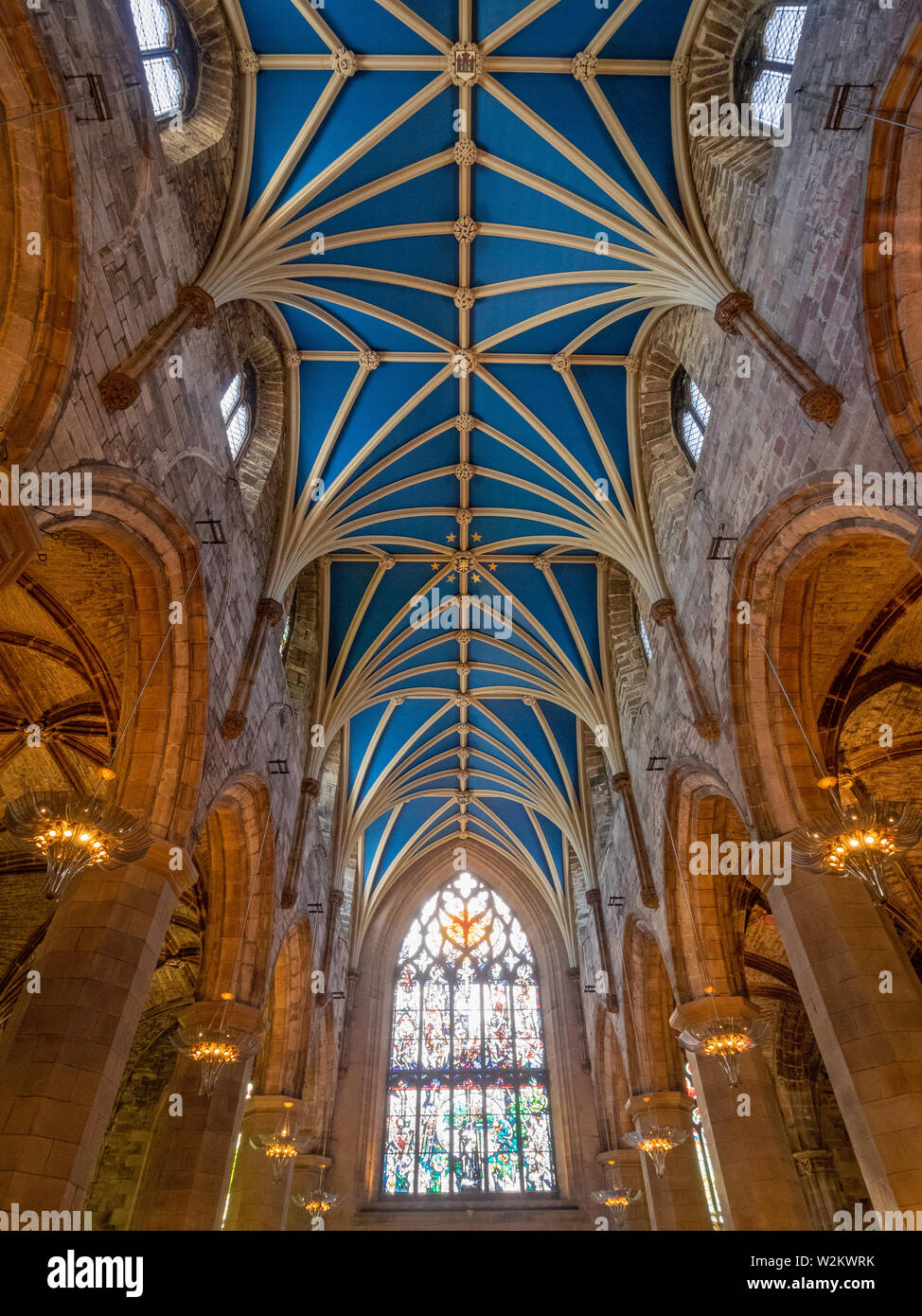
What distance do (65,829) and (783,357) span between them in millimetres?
9228

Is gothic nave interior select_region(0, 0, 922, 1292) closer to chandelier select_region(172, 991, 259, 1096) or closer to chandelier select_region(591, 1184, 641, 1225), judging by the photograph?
chandelier select_region(172, 991, 259, 1096)

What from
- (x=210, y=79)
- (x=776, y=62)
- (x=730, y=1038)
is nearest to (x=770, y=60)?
(x=776, y=62)

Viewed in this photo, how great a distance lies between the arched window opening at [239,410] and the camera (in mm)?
13875

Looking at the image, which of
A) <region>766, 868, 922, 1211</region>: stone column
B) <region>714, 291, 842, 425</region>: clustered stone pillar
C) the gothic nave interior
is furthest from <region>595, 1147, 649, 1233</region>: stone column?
<region>714, 291, 842, 425</region>: clustered stone pillar

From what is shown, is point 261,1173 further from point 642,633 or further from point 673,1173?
point 642,633

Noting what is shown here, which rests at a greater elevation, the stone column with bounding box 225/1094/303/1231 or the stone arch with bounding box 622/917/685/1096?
the stone arch with bounding box 622/917/685/1096

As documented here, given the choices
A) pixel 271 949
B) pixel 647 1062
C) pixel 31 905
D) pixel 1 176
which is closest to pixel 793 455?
pixel 1 176

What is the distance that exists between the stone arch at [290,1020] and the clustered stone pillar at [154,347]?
36.9 feet

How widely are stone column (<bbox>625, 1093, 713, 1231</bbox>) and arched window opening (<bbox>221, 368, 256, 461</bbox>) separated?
1419 centimetres

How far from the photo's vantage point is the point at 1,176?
7707 mm

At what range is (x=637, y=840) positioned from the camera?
1580cm

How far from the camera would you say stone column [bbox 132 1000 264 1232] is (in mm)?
11328

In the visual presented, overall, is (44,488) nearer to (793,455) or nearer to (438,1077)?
(793,455)

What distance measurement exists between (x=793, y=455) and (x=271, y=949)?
10.8m
